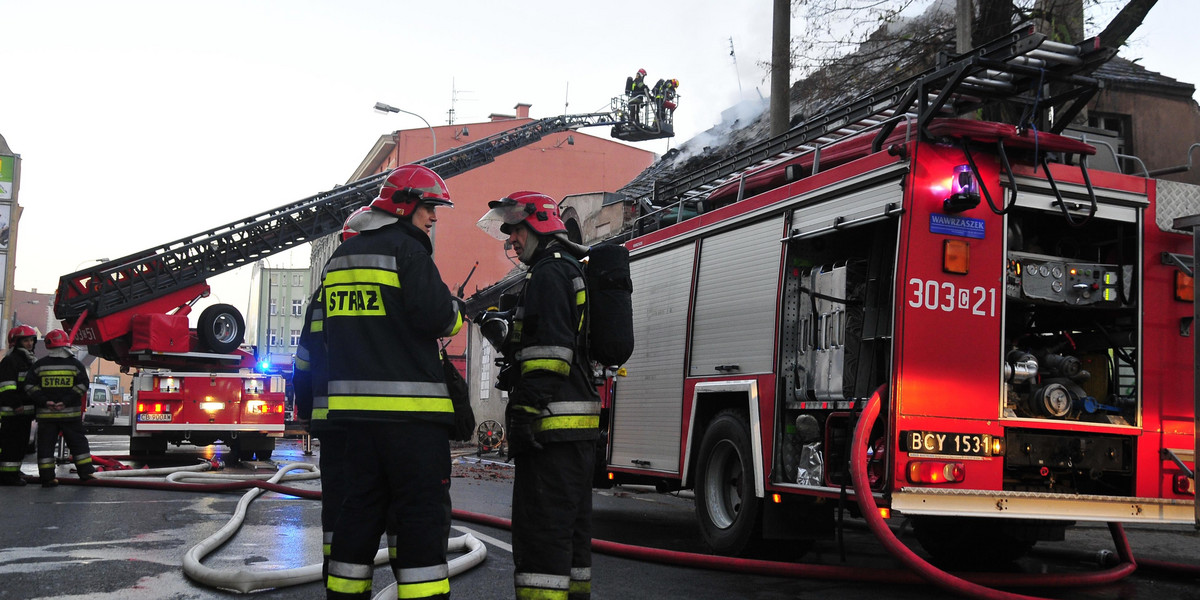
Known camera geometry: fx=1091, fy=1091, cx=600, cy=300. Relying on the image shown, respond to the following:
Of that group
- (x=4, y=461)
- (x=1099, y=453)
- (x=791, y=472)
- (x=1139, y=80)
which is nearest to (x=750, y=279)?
(x=791, y=472)

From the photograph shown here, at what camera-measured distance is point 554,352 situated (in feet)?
14.4

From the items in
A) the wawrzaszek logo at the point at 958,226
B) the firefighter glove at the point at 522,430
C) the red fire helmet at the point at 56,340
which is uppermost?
the wawrzaszek logo at the point at 958,226

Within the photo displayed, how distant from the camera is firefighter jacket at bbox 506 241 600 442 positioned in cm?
436

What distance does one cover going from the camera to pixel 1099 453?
19.7 ft

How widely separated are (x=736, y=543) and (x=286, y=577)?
2.88 meters

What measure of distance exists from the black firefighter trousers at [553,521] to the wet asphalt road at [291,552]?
107 centimetres

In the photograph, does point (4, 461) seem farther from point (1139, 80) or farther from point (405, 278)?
point (1139, 80)

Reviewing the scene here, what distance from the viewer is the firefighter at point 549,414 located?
13.7ft

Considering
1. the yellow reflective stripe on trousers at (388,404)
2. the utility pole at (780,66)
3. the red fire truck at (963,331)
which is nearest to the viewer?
the yellow reflective stripe on trousers at (388,404)

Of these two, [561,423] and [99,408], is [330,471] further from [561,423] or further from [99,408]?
[99,408]

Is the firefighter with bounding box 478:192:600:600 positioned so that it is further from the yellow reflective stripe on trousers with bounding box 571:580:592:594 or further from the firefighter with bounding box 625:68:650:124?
the firefighter with bounding box 625:68:650:124

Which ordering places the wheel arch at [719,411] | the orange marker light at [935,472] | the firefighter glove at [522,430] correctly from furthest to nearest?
the wheel arch at [719,411] → the orange marker light at [935,472] → the firefighter glove at [522,430]

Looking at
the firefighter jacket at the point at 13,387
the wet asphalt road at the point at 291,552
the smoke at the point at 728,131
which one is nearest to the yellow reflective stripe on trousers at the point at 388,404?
the wet asphalt road at the point at 291,552

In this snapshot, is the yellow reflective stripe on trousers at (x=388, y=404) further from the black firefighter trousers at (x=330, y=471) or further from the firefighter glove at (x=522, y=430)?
the black firefighter trousers at (x=330, y=471)
